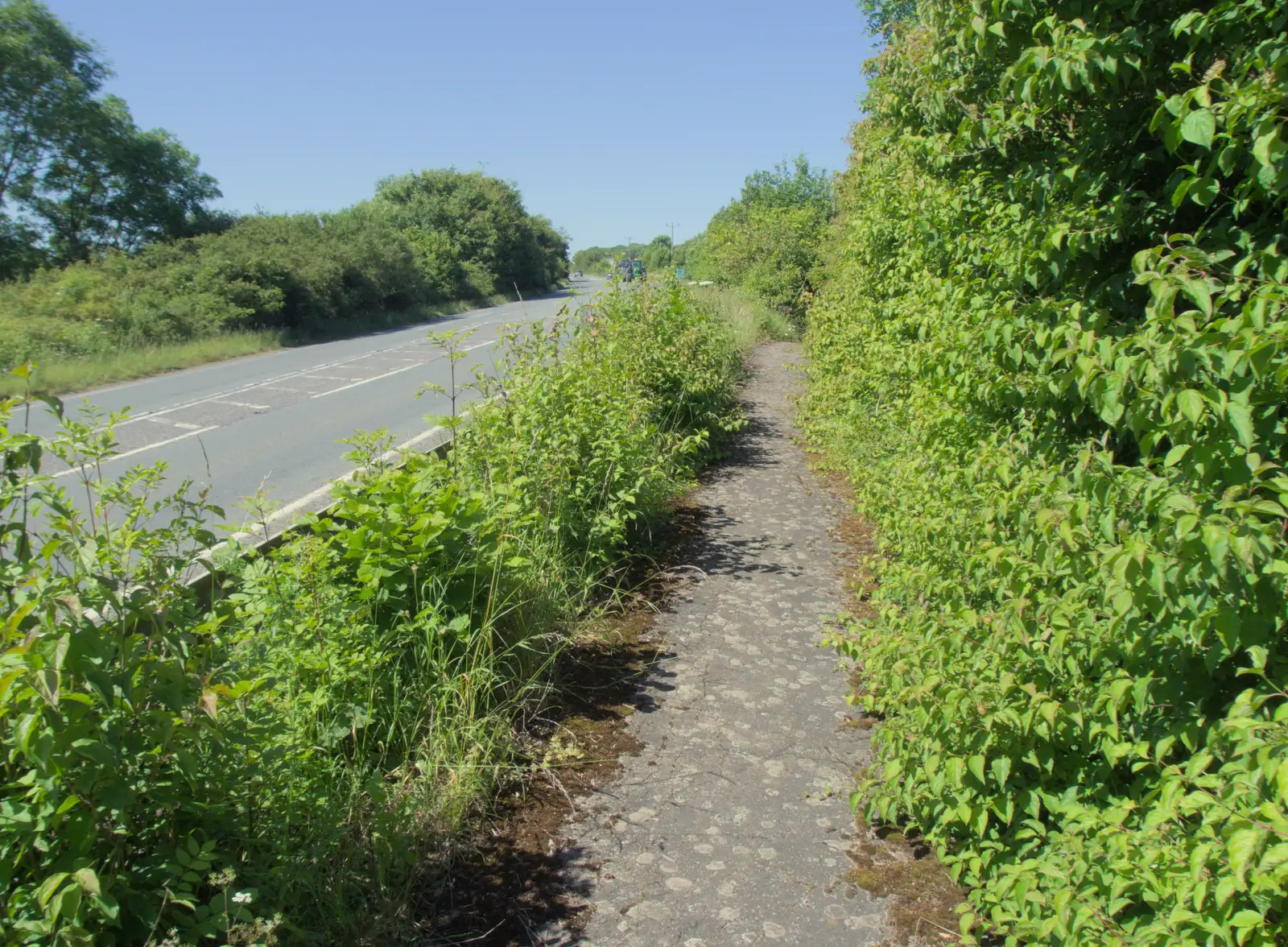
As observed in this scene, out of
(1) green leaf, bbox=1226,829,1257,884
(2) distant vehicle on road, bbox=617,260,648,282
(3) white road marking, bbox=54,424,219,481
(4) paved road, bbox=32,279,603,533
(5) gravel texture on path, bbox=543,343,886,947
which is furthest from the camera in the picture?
(3) white road marking, bbox=54,424,219,481

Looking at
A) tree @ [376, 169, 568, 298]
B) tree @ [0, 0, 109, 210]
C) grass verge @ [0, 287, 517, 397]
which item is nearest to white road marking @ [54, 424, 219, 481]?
grass verge @ [0, 287, 517, 397]

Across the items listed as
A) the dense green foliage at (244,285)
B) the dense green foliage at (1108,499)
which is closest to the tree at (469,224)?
the dense green foliage at (244,285)

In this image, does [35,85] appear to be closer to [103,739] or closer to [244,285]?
[244,285]

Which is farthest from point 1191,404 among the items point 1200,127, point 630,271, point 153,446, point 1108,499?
point 153,446

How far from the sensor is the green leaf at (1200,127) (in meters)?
2.20

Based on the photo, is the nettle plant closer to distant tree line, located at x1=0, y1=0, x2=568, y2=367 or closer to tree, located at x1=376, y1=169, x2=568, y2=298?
distant tree line, located at x1=0, y1=0, x2=568, y2=367

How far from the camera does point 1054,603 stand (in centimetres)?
266

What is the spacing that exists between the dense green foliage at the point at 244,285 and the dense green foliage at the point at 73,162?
8.97 ft

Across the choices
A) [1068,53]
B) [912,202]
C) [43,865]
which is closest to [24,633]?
[43,865]

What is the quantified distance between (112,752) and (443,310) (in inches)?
1492

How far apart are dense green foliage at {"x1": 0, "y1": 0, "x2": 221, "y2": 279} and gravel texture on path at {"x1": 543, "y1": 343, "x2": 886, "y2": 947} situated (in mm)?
27572

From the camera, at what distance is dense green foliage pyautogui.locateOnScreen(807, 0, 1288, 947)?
6.43 ft

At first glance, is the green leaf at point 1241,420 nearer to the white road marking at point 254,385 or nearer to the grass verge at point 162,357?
the white road marking at point 254,385

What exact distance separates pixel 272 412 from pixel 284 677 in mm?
10820
